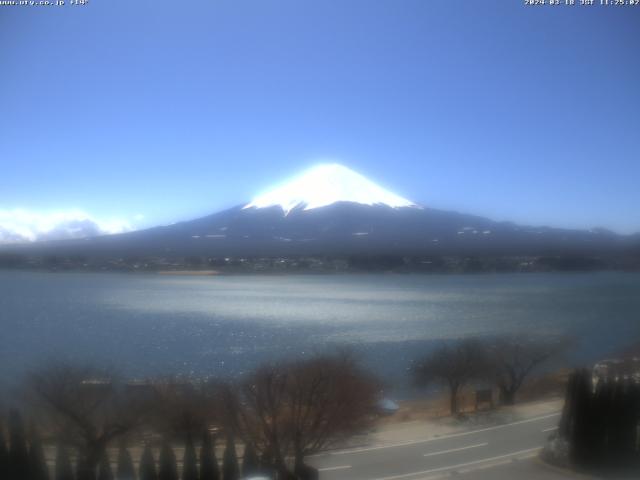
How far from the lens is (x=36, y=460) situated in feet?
6.93

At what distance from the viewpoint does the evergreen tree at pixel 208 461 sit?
2076 millimetres

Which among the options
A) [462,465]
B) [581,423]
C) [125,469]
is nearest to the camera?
[125,469]

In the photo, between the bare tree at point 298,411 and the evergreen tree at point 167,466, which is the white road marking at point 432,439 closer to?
the bare tree at point 298,411

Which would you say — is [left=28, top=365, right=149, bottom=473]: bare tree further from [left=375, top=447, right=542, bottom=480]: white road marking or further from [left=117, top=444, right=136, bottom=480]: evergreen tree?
[left=375, top=447, right=542, bottom=480]: white road marking

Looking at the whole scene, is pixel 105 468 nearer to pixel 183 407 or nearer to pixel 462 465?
pixel 183 407

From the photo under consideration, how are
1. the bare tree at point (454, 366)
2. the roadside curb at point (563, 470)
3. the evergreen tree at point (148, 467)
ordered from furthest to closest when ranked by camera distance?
the bare tree at point (454, 366) → the roadside curb at point (563, 470) → the evergreen tree at point (148, 467)

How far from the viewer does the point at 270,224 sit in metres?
2.51

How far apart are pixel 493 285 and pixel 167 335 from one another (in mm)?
1832

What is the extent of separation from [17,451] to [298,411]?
127 cm

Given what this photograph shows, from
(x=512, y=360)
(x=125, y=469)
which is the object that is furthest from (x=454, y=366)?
(x=125, y=469)

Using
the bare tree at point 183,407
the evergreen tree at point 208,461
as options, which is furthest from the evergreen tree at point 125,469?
the evergreen tree at point 208,461

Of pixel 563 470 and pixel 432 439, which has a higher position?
pixel 432 439

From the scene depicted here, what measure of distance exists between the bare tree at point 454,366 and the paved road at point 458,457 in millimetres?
245

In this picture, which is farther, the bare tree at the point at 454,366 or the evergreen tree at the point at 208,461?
the bare tree at the point at 454,366
